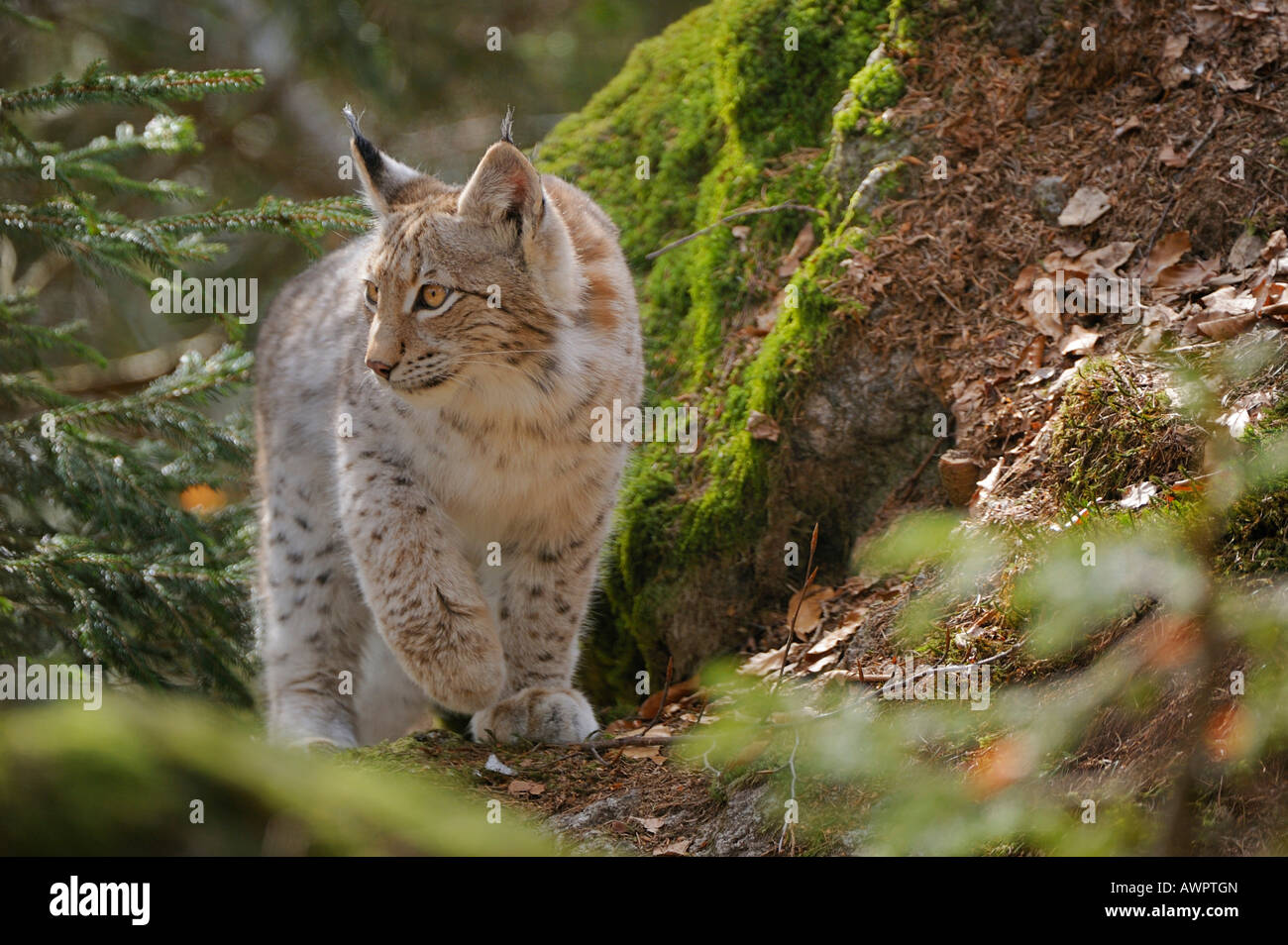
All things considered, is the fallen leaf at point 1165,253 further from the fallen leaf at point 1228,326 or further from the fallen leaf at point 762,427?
the fallen leaf at point 762,427

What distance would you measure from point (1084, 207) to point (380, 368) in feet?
10.1

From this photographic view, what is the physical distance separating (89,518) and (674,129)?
12.9 feet

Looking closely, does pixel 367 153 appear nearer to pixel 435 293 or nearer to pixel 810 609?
pixel 435 293

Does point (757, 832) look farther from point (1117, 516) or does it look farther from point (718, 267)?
point (718, 267)

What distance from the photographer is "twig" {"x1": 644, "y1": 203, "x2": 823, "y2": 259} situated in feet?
18.0

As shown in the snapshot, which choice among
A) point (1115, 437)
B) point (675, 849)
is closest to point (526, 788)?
point (675, 849)

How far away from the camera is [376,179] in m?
4.57

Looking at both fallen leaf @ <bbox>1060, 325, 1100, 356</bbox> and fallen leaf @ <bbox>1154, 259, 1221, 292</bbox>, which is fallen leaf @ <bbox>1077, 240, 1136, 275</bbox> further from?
fallen leaf @ <bbox>1060, 325, 1100, 356</bbox>

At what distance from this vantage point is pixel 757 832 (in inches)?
118

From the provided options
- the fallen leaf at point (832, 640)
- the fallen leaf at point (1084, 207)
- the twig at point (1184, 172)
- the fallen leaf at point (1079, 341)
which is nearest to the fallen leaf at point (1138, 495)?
the fallen leaf at point (1079, 341)

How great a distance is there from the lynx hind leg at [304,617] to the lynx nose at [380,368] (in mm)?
1542

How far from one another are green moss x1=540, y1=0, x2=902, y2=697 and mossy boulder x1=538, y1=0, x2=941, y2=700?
0.04ft

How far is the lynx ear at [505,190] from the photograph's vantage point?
160 inches
